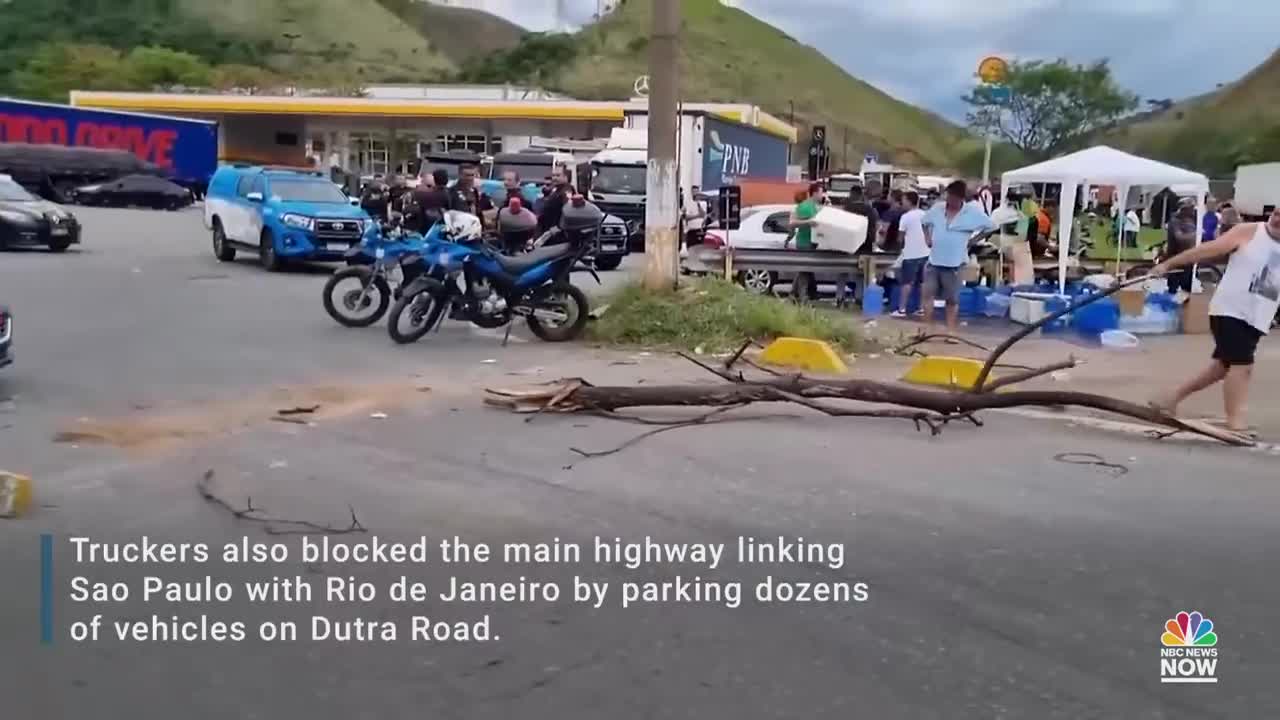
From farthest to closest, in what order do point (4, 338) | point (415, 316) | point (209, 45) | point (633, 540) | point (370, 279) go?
point (209, 45), point (370, 279), point (415, 316), point (4, 338), point (633, 540)

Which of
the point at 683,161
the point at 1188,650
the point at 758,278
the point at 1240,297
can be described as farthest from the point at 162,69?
the point at 1188,650

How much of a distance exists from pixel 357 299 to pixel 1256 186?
3294cm

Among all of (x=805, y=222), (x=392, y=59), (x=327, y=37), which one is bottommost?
(x=805, y=222)

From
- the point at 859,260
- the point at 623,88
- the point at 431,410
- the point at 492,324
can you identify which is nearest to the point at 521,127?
the point at 623,88

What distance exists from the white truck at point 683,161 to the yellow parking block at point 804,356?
12.3 metres

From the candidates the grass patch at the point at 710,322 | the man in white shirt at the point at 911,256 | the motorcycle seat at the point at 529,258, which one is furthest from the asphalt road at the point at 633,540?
the man in white shirt at the point at 911,256

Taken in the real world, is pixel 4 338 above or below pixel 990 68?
below

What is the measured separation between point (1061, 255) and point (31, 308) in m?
13.1

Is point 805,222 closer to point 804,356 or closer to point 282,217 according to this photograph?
point 804,356

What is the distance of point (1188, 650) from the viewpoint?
4996 millimetres

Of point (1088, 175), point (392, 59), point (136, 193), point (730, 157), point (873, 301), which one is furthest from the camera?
point (392, 59)

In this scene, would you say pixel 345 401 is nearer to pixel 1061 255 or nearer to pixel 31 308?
pixel 31 308

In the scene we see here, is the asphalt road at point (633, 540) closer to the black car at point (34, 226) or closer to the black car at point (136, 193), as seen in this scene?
the black car at point (34, 226)

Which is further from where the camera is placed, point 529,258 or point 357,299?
point 357,299
